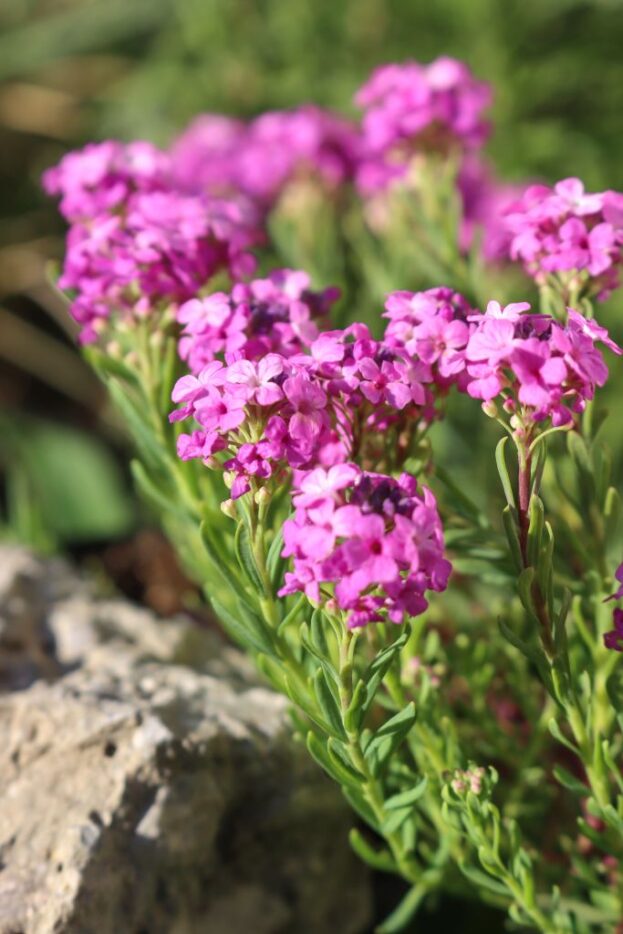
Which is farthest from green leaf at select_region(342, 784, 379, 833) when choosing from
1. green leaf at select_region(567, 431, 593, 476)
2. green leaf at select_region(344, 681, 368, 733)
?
green leaf at select_region(567, 431, 593, 476)

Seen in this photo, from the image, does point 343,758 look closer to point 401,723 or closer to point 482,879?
point 401,723

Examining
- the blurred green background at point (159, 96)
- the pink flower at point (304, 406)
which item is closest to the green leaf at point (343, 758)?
the pink flower at point (304, 406)

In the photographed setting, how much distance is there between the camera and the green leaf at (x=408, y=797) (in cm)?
114

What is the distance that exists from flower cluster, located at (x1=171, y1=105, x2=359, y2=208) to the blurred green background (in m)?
0.80

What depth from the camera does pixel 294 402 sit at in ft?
3.29

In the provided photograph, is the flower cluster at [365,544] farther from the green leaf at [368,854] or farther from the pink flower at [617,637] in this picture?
the green leaf at [368,854]

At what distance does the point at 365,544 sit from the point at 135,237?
2.24 feet

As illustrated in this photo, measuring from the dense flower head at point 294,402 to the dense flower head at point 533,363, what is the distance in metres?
0.09

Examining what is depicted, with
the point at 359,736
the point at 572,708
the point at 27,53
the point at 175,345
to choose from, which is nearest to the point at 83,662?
the point at 175,345

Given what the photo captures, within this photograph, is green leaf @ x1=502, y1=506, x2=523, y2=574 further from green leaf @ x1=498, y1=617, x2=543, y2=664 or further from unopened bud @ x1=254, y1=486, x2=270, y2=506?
unopened bud @ x1=254, y1=486, x2=270, y2=506

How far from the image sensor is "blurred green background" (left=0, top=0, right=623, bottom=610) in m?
3.05

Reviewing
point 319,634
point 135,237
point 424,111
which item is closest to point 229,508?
point 319,634

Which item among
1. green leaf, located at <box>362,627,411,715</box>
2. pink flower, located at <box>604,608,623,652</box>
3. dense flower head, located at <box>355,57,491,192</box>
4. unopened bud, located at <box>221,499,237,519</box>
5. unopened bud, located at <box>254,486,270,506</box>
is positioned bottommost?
pink flower, located at <box>604,608,623,652</box>

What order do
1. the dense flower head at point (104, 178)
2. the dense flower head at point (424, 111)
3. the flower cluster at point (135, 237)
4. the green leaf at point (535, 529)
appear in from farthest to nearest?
the dense flower head at point (424, 111)
the dense flower head at point (104, 178)
the flower cluster at point (135, 237)
the green leaf at point (535, 529)
